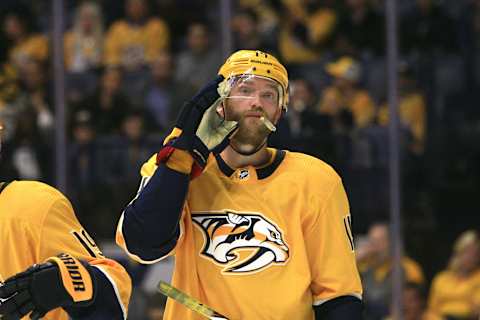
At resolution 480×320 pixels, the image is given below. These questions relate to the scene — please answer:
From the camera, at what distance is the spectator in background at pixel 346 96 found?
649 cm

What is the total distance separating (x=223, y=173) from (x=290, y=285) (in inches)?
13.3

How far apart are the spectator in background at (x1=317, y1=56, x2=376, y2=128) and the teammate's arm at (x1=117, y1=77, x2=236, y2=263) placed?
128 inches

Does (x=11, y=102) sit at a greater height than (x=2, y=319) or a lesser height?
lesser

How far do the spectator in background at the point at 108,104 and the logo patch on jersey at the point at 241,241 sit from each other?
3.36 meters

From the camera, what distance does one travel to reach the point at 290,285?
3.32m

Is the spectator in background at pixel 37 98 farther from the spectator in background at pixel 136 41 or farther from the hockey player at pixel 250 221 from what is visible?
the hockey player at pixel 250 221

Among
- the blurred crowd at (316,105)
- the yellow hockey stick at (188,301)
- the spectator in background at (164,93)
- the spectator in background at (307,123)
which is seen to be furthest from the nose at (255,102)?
the spectator in background at (164,93)

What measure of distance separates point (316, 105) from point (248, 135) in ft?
10.3

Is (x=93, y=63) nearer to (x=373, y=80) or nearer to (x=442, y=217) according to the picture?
(x=373, y=80)

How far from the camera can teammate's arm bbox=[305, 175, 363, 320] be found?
3328 mm

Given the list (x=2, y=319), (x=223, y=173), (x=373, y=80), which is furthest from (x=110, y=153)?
(x=2, y=319)

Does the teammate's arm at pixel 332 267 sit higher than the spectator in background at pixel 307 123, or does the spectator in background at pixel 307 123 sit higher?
the teammate's arm at pixel 332 267

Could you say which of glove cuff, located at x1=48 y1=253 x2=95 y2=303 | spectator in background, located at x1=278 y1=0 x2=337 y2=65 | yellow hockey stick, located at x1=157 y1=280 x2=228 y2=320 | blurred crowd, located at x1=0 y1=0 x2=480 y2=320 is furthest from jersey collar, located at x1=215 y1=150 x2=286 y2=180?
spectator in background, located at x1=278 y1=0 x2=337 y2=65

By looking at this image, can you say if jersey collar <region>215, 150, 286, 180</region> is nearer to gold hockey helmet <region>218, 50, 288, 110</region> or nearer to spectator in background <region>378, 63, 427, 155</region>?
gold hockey helmet <region>218, 50, 288, 110</region>
